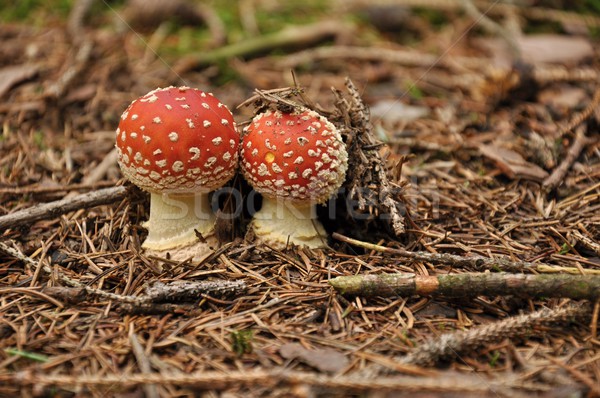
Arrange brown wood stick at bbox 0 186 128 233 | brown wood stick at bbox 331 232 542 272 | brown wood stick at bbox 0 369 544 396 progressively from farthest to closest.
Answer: brown wood stick at bbox 0 186 128 233 → brown wood stick at bbox 331 232 542 272 → brown wood stick at bbox 0 369 544 396

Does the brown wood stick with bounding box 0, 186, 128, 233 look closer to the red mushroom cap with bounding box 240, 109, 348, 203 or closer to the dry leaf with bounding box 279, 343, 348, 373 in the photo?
the red mushroom cap with bounding box 240, 109, 348, 203

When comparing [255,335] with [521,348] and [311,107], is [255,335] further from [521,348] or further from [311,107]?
[311,107]

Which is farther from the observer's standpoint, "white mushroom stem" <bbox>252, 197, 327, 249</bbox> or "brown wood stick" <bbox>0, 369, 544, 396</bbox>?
"white mushroom stem" <bbox>252, 197, 327, 249</bbox>

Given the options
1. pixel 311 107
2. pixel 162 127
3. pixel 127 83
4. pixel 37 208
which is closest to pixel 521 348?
pixel 311 107

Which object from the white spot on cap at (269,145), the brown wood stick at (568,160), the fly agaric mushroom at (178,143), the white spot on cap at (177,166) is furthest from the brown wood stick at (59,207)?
the brown wood stick at (568,160)

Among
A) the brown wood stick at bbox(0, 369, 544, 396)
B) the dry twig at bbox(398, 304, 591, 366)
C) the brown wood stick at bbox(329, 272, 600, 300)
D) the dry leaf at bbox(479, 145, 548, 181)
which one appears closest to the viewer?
the brown wood stick at bbox(0, 369, 544, 396)

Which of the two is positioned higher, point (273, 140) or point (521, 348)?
point (273, 140)

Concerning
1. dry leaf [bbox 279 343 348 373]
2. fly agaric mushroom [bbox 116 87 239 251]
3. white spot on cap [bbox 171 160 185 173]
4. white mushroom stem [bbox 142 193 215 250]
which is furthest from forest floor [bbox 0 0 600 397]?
white spot on cap [bbox 171 160 185 173]
